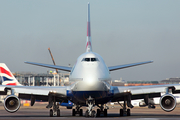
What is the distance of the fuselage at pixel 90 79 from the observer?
1004 inches

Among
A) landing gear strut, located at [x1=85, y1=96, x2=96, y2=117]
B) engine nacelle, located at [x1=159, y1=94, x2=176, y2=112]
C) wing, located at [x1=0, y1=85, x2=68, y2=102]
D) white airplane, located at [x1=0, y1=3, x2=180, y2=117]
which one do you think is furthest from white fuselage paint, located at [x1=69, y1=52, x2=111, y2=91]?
engine nacelle, located at [x1=159, y1=94, x2=176, y2=112]

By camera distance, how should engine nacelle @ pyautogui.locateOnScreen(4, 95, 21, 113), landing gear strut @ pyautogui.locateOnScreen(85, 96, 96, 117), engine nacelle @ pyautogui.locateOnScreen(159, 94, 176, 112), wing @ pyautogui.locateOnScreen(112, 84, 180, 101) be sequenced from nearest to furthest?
1. landing gear strut @ pyautogui.locateOnScreen(85, 96, 96, 117)
2. engine nacelle @ pyautogui.locateOnScreen(159, 94, 176, 112)
3. engine nacelle @ pyautogui.locateOnScreen(4, 95, 21, 113)
4. wing @ pyautogui.locateOnScreen(112, 84, 180, 101)

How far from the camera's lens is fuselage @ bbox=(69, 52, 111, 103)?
25500 mm

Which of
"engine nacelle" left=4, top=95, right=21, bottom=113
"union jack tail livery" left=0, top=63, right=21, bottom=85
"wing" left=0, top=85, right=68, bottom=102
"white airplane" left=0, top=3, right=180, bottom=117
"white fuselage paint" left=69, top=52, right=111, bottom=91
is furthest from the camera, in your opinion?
"union jack tail livery" left=0, top=63, right=21, bottom=85

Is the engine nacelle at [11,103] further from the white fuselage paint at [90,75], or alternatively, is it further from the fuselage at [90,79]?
the white fuselage paint at [90,75]

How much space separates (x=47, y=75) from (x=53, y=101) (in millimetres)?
136726

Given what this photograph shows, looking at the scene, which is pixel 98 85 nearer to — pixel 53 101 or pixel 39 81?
pixel 53 101

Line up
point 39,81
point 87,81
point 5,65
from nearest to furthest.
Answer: point 87,81 < point 5,65 < point 39,81

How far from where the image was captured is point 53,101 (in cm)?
3000

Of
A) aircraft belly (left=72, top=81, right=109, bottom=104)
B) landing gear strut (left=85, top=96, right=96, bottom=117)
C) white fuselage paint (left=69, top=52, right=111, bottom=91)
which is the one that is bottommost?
landing gear strut (left=85, top=96, right=96, bottom=117)

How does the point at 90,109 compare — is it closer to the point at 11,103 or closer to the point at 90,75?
the point at 90,75

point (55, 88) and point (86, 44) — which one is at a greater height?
point (86, 44)

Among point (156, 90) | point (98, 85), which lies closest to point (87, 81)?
point (98, 85)

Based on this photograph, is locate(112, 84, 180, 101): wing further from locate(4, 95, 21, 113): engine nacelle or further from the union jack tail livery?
the union jack tail livery
